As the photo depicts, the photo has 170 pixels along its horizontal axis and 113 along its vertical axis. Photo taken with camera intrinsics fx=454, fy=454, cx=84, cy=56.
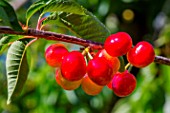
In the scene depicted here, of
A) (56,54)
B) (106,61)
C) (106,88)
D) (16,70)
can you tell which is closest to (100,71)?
(106,61)

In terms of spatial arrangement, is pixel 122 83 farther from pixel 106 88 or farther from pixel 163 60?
pixel 106 88

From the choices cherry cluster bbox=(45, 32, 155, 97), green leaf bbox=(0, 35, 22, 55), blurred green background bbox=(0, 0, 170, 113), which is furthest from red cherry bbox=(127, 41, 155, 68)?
blurred green background bbox=(0, 0, 170, 113)

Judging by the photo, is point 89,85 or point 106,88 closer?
point 89,85

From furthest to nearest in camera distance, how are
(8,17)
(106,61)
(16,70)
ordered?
(16,70) → (106,61) → (8,17)

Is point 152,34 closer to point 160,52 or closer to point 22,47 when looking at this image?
point 160,52

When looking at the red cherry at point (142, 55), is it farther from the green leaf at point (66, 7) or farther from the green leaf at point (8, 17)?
the green leaf at point (8, 17)

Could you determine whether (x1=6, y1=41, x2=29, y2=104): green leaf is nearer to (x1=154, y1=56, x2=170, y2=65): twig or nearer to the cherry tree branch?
the cherry tree branch

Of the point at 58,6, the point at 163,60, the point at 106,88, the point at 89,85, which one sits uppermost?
the point at 58,6

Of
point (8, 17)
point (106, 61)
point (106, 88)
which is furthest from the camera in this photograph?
point (106, 88)
